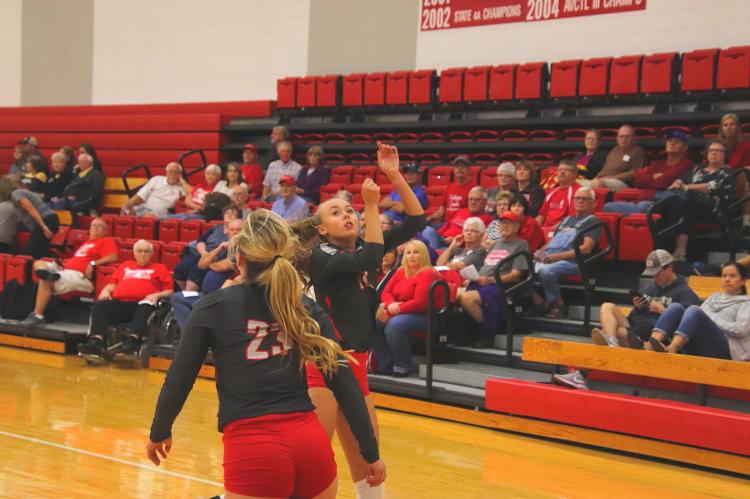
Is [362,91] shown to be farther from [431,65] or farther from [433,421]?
[433,421]

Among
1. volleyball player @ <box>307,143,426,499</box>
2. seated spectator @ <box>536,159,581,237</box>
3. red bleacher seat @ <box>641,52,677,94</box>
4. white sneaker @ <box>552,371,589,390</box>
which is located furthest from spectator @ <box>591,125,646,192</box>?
volleyball player @ <box>307,143,426,499</box>

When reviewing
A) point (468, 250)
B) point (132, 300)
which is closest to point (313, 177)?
point (132, 300)

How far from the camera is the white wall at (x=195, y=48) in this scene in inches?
589

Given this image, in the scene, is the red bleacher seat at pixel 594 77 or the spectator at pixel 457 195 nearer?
the spectator at pixel 457 195

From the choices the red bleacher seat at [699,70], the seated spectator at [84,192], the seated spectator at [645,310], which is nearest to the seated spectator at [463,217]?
the seated spectator at [645,310]

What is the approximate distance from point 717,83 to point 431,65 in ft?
14.1

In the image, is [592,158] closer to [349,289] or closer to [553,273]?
[553,273]

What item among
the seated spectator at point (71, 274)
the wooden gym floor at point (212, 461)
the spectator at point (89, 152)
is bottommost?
the wooden gym floor at point (212, 461)

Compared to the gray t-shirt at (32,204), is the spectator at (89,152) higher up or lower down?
higher up

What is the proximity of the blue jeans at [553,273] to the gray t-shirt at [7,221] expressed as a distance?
21.7ft

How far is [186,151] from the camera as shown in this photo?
14.5 metres

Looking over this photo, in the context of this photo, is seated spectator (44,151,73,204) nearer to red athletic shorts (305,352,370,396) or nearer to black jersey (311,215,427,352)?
black jersey (311,215,427,352)

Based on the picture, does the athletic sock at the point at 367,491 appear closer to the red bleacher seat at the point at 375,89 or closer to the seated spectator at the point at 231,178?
the seated spectator at the point at 231,178

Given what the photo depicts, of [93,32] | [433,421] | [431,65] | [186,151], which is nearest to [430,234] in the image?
[433,421]
